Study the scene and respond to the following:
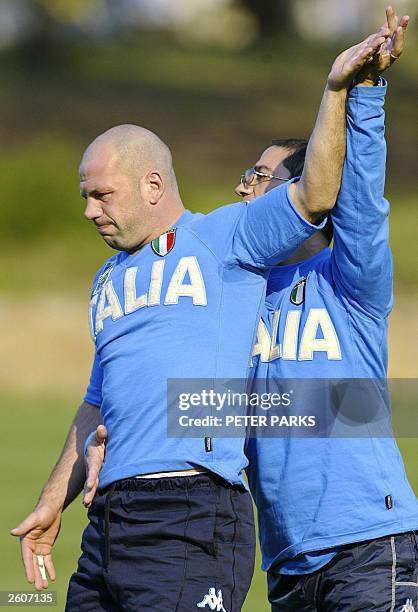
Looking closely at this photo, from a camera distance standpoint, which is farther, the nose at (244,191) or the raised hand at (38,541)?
the nose at (244,191)

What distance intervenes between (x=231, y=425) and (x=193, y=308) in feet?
1.21

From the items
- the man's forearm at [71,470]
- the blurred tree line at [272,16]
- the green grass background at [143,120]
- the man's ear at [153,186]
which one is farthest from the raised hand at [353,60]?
the blurred tree line at [272,16]

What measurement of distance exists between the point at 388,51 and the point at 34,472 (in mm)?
7515

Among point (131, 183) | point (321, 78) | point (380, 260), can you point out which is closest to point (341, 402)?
point (380, 260)

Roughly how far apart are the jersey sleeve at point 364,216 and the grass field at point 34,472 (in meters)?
2.95

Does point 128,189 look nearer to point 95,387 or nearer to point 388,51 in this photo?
point 95,387

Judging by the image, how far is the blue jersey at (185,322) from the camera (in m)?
3.21

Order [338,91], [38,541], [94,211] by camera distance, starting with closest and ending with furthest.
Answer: [338,91] < [94,211] < [38,541]

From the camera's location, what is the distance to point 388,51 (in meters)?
2.99

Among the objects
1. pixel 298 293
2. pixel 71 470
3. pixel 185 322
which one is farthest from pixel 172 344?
pixel 71 470

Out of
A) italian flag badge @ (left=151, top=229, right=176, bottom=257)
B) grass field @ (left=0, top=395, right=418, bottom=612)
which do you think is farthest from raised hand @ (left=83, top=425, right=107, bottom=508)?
grass field @ (left=0, top=395, right=418, bottom=612)

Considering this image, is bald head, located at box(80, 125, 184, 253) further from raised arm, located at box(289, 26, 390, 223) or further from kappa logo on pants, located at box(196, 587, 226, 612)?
kappa logo on pants, located at box(196, 587, 226, 612)

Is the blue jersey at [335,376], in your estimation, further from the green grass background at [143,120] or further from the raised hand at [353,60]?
the green grass background at [143,120]

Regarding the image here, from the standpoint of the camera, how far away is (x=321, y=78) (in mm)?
34250
